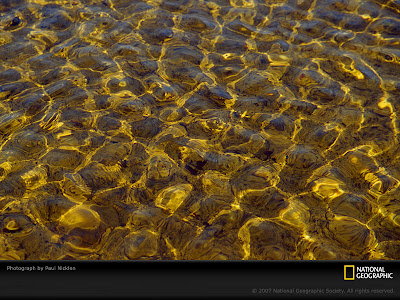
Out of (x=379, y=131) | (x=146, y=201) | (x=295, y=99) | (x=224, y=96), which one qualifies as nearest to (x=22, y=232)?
(x=146, y=201)

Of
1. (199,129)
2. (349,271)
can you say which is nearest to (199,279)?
(349,271)

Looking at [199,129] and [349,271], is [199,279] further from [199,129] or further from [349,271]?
[199,129]

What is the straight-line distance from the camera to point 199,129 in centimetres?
420

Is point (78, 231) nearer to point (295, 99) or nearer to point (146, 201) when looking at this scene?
point (146, 201)

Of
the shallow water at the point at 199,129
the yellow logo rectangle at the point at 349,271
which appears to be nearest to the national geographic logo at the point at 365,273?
the yellow logo rectangle at the point at 349,271

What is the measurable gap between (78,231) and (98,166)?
722 mm

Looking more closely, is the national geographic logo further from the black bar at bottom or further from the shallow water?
the shallow water

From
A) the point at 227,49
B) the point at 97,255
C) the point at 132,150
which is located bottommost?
the point at 97,255

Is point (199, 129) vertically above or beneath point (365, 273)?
above

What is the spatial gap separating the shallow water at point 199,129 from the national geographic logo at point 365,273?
0.54ft

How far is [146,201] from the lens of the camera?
3.56 m

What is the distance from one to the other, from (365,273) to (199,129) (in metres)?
2.14

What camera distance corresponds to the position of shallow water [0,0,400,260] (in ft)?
10.9

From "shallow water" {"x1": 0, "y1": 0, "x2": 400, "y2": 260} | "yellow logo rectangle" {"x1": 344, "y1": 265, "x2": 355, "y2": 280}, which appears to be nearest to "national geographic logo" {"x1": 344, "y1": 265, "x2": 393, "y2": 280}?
"yellow logo rectangle" {"x1": 344, "y1": 265, "x2": 355, "y2": 280}
